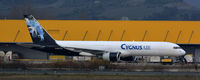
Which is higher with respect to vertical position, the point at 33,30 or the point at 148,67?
the point at 33,30

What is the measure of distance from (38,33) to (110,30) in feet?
48.3

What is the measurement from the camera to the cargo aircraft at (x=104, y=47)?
188 feet

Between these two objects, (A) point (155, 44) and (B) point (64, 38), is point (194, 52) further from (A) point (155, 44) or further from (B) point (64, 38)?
(B) point (64, 38)

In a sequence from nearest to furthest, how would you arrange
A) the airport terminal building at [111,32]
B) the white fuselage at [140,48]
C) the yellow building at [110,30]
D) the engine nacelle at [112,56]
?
the engine nacelle at [112,56], the white fuselage at [140,48], the airport terminal building at [111,32], the yellow building at [110,30]

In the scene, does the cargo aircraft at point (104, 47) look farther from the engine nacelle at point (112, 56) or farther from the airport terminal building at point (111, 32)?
the airport terminal building at point (111, 32)

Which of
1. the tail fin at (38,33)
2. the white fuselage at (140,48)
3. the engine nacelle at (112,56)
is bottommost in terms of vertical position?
the engine nacelle at (112,56)

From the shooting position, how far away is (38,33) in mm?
59812

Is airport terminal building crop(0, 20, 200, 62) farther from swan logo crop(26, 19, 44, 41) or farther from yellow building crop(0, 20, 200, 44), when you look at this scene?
swan logo crop(26, 19, 44, 41)

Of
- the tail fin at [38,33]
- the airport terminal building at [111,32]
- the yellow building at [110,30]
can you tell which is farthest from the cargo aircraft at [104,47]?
the yellow building at [110,30]

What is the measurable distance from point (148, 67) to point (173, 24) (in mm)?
26670

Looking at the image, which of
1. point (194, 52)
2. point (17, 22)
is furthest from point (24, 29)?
point (194, 52)

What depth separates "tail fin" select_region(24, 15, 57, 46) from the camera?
59312 mm

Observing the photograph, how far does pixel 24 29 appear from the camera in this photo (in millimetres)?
70750

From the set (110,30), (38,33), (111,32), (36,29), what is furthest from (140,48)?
(36,29)
